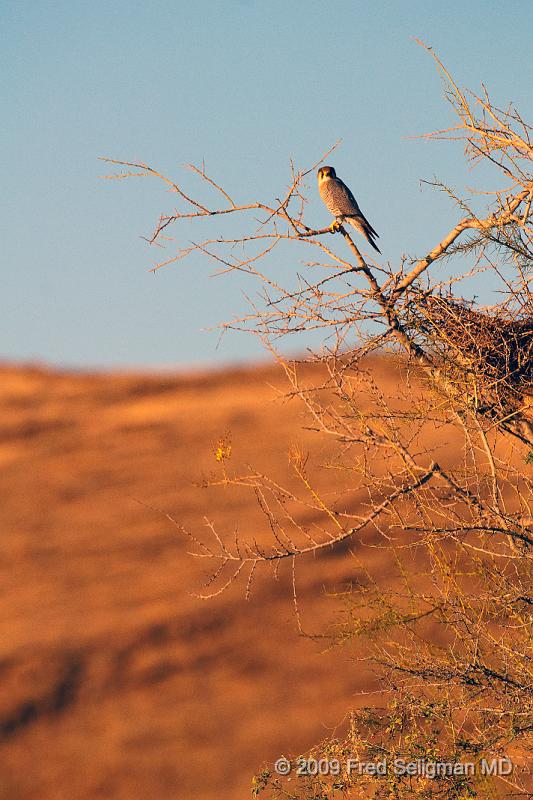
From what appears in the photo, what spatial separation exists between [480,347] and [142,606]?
9245 mm

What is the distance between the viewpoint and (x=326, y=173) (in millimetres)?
8836

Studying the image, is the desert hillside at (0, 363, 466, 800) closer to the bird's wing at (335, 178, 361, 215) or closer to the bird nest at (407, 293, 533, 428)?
the bird's wing at (335, 178, 361, 215)

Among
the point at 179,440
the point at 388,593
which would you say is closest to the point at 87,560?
the point at 179,440

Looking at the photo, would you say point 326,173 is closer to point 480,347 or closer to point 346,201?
point 346,201

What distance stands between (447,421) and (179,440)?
10.1 m

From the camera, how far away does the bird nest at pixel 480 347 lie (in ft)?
19.4

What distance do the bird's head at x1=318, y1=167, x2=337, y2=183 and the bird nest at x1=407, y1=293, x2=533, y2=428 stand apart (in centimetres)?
309

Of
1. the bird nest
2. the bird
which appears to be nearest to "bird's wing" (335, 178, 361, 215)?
the bird

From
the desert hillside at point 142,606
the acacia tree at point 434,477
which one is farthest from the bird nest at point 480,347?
the desert hillside at point 142,606

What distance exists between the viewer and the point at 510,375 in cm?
589

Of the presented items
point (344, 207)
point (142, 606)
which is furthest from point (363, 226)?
point (142, 606)

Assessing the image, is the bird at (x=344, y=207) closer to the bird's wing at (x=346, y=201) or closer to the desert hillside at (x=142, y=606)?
the bird's wing at (x=346, y=201)

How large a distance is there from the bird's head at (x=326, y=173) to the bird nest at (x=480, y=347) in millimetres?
3088

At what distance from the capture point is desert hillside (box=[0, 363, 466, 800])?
41.1 ft
